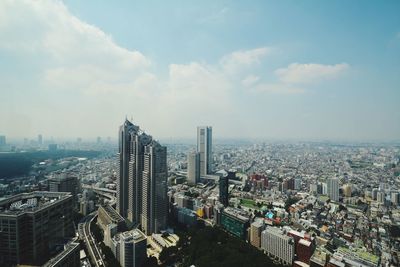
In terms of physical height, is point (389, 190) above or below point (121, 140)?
below

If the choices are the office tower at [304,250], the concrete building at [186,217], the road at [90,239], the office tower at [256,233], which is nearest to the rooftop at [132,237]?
the road at [90,239]

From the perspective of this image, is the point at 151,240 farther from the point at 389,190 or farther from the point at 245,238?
the point at 389,190

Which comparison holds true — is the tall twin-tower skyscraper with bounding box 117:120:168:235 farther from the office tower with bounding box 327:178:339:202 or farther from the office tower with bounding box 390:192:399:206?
the office tower with bounding box 390:192:399:206

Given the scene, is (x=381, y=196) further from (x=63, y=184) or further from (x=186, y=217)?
(x=63, y=184)

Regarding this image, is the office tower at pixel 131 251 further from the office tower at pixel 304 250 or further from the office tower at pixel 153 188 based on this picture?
the office tower at pixel 304 250

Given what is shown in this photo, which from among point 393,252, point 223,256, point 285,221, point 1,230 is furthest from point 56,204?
point 393,252
